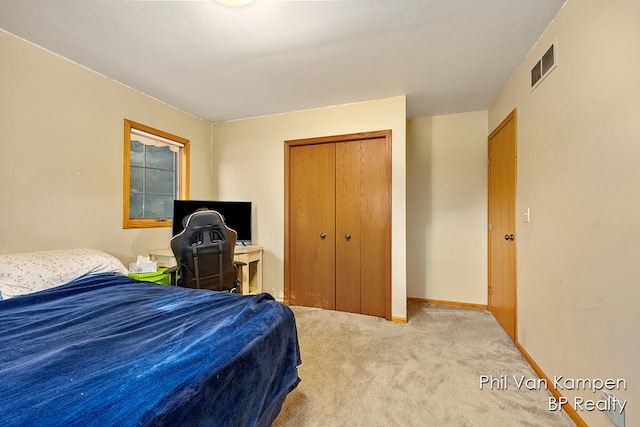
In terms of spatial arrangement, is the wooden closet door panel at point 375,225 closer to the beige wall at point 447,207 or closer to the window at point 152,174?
the beige wall at point 447,207

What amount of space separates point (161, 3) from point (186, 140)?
1955mm

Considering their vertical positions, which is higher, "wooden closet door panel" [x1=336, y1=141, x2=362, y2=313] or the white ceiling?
the white ceiling

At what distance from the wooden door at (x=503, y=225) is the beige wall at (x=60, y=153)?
374 cm

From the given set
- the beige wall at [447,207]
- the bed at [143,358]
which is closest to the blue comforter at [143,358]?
the bed at [143,358]

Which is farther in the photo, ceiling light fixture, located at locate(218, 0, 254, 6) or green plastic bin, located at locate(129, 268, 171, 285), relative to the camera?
green plastic bin, located at locate(129, 268, 171, 285)

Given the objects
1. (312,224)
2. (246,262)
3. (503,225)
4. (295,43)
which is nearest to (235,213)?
(246,262)

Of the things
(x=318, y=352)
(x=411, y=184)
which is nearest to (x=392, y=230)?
(x=411, y=184)

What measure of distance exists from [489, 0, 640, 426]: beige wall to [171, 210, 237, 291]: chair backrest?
2.42 meters

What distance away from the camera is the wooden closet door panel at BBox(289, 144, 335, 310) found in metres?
Result: 3.24

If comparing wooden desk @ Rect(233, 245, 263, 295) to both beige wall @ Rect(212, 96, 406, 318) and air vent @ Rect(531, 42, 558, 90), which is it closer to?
beige wall @ Rect(212, 96, 406, 318)

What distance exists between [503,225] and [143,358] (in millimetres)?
3103

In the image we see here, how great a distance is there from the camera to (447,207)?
3.50 meters

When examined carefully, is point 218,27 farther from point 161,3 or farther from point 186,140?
point 186,140

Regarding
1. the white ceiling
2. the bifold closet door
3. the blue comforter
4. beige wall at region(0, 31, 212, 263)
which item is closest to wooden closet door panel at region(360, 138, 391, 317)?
the bifold closet door
